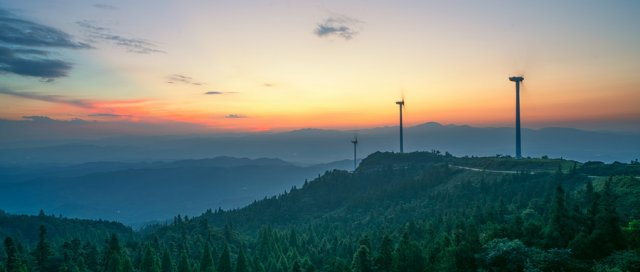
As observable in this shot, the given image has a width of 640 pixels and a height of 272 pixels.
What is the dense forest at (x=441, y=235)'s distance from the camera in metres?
47.8

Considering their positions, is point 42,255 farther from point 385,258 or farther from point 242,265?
point 385,258

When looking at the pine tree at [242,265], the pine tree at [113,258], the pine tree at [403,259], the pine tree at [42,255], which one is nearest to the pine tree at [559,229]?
the pine tree at [403,259]

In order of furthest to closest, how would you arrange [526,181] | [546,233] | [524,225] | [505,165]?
1. [505,165]
2. [526,181]
3. [524,225]
4. [546,233]

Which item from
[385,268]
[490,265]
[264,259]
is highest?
[490,265]

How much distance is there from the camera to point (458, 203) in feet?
449

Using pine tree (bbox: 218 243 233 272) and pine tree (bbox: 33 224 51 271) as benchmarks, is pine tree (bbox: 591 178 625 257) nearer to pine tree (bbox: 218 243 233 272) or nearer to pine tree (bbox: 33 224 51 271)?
pine tree (bbox: 218 243 233 272)

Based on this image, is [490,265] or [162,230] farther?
[162,230]

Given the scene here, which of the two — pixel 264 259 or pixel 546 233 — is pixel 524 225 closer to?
pixel 546 233

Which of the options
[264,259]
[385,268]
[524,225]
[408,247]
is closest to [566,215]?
[524,225]

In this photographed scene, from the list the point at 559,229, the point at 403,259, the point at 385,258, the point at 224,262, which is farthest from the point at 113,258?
the point at 559,229

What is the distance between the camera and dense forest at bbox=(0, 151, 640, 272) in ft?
157

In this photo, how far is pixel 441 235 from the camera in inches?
3022

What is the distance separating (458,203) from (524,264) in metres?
93.6

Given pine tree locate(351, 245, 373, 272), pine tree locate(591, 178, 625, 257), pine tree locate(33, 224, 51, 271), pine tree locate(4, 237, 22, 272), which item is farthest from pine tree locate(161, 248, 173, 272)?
pine tree locate(591, 178, 625, 257)
